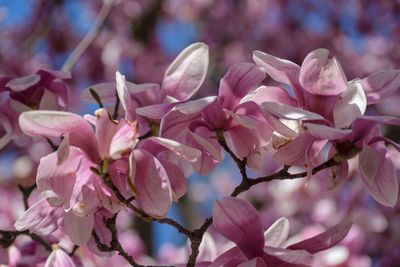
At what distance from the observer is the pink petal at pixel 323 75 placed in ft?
2.89

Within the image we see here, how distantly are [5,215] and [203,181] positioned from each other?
2869mm

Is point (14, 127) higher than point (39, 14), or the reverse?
point (14, 127)

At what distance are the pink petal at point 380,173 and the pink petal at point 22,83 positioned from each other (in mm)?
492

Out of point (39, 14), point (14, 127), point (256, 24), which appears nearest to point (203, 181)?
point (256, 24)

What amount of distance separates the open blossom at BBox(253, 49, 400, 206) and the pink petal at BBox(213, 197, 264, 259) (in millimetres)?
86

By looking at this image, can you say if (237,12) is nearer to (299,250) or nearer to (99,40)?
(99,40)

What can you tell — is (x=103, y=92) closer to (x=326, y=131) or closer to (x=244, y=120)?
(x=244, y=120)

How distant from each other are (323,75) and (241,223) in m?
0.21

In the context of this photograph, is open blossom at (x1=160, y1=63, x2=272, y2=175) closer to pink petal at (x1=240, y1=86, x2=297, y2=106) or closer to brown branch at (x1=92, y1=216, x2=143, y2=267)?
pink petal at (x1=240, y1=86, x2=297, y2=106)

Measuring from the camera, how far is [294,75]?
3.00 feet

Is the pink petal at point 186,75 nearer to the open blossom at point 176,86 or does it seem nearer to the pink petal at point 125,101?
the open blossom at point 176,86

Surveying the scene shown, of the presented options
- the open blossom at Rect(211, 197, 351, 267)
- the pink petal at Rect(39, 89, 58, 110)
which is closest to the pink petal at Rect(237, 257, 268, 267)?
the open blossom at Rect(211, 197, 351, 267)

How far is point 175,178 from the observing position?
87 centimetres

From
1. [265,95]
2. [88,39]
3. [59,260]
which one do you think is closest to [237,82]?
[265,95]
